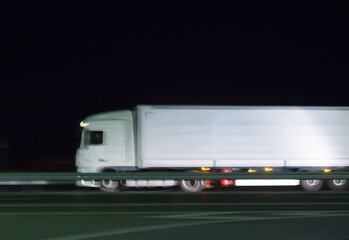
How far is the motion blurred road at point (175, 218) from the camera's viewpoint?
10.4 m

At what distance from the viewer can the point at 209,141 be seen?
2262 centimetres

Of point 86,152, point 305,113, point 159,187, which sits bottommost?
point 159,187

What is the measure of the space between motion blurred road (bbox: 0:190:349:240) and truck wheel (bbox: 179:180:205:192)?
4320 mm

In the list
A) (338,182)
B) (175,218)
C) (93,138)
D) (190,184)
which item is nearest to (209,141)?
(190,184)

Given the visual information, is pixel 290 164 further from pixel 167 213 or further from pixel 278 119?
pixel 167 213

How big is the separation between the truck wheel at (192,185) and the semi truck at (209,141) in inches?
27.1

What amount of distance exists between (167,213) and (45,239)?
4.05 meters

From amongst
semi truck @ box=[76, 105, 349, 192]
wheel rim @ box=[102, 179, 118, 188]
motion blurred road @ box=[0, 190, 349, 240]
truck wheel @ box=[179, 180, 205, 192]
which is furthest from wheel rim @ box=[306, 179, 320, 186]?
wheel rim @ box=[102, 179, 118, 188]

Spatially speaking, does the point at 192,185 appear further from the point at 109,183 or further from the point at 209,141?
the point at 109,183

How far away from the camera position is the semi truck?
2259cm

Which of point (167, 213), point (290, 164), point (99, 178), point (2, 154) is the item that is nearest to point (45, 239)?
point (167, 213)

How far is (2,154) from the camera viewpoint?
2862 centimetres

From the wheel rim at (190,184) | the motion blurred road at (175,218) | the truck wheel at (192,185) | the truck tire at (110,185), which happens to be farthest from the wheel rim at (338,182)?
the truck tire at (110,185)

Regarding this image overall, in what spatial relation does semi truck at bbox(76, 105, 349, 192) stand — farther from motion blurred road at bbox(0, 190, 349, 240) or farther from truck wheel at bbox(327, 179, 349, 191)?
motion blurred road at bbox(0, 190, 349, 240)
